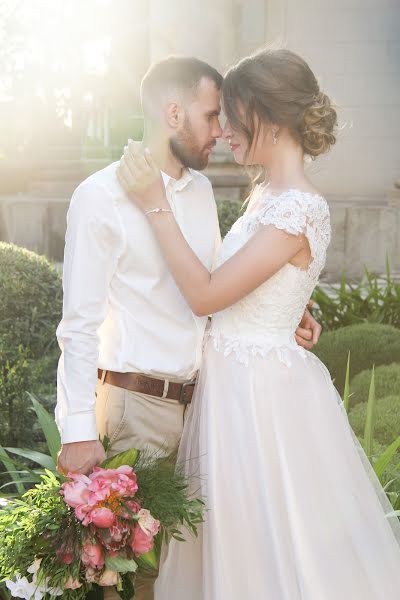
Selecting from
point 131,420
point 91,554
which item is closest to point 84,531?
point 91,554

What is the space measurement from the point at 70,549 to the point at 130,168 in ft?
3.55

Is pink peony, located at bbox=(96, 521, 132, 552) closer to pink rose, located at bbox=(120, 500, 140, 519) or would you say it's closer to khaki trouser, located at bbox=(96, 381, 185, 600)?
pink rose, located at bbox=(120, 500, 140, 519)

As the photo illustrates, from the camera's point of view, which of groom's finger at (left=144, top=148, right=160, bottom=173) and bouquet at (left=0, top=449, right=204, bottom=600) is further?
groom's finger at (left=144, top=148, right=160, bottom=173)

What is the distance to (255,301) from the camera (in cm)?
285

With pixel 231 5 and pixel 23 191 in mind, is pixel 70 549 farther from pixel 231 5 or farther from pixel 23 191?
pixel 23 191

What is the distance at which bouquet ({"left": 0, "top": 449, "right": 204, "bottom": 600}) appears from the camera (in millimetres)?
2314

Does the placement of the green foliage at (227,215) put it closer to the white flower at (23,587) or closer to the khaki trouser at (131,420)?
the khaki trouser at (131,420)

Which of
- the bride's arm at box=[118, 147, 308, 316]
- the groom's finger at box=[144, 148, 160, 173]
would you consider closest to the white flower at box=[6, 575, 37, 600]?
the bride's arm at box=[118, 147, 308, 316]

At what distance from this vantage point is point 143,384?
2729mm

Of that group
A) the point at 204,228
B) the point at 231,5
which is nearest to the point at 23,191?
Result: the point at 231,5

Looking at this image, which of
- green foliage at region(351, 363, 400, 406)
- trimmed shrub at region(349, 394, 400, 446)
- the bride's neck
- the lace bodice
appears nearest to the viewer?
the lace bodice

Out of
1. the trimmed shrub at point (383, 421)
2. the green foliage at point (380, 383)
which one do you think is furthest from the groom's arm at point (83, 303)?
the green foliage at point (380, 383)

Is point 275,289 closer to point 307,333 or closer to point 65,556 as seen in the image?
point 307,333

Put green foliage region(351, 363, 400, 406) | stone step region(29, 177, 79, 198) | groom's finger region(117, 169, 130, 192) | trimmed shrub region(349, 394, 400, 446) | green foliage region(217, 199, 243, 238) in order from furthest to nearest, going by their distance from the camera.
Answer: stone step region(29, 177, 79, 198) → green foliage region(217, 199, 243, 238) → green foliage region(351, 363, 400, 406) → trimmed shrub region(349, 394, 400, 446) → groom's finger region(117, 169, 130, 192)
